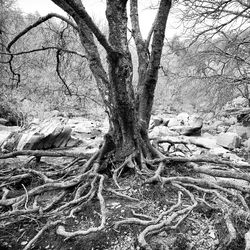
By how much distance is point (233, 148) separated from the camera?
6688 mm

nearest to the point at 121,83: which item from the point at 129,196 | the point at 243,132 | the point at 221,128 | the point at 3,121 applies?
the point at 129,196

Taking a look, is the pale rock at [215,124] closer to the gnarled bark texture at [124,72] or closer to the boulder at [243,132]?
the boulder at [243,132]

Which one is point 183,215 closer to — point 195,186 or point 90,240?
point 195,186

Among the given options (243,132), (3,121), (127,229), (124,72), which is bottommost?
(3,121)

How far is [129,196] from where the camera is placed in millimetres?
2381

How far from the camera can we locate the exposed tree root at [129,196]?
1.76 metres

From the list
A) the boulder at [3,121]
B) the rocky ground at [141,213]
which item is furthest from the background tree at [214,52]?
the boulder at [3,121]

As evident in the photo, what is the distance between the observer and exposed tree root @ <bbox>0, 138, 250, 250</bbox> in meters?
1.76

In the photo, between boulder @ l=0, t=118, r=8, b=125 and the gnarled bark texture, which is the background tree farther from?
boulder @ l=0, t=118, r=8, b=125

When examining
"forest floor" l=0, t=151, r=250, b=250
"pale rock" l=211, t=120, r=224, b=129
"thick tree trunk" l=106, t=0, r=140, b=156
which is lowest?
"forest floor" l=0, t=151, r=250, b=250

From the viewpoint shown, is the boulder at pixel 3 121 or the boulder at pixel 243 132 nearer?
the boulder at pixel 243 132

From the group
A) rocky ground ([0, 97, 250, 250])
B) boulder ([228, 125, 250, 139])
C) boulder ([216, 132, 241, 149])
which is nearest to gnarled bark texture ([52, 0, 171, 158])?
rocky ground ([0, 97, 250, 250])

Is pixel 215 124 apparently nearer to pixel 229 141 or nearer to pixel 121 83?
pixel 229 141

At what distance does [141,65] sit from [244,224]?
2598mm
